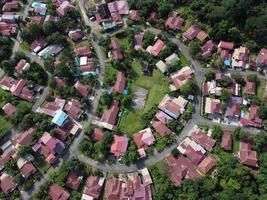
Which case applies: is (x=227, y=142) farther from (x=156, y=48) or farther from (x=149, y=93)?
(x=156, y=48)

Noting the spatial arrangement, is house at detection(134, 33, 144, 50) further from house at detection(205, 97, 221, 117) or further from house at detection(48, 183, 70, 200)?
house at detection(48, 183, 70, 200)

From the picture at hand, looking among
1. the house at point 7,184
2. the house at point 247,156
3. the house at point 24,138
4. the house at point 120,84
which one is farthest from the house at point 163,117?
the house at point 7,184

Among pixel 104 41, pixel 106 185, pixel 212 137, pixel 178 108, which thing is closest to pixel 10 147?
pixel 106 185

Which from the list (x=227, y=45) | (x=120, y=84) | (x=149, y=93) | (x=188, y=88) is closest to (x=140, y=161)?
(x=149, y=93)

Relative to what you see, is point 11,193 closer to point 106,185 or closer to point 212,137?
point 106,185

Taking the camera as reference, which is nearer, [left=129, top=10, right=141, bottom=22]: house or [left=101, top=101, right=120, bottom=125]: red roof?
[left=101, top=101, right=120, bottom=125]: red roof

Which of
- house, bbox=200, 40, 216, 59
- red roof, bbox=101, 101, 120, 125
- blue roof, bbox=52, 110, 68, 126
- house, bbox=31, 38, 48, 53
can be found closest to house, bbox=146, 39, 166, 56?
house, bbox=200, 40, 216, 59
